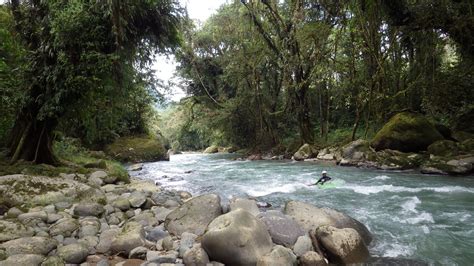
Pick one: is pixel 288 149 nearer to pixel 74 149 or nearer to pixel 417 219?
pixel 74 149

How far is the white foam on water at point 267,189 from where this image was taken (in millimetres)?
7887

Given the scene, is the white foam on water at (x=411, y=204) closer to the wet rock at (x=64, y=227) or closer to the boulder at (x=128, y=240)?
the boulder at (x=128, y=240)

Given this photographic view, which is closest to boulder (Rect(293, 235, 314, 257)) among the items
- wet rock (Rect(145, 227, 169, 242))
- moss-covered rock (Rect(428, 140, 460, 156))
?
wet rock (Rect(145, 227, 169, 242))

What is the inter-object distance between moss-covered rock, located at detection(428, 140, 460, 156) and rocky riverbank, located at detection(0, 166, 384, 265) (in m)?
7.37

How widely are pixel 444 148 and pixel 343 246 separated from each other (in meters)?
8.39

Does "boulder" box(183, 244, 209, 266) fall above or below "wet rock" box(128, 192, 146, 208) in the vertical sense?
below

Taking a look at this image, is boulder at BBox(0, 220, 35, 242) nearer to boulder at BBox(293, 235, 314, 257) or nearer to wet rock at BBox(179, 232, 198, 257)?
wet rock at BBox(179, 232, 198, 257)

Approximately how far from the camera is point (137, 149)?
18.9m

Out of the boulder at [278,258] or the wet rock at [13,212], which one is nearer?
the boulder at [278,258]

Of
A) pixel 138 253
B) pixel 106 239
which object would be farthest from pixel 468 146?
pixel 106 239

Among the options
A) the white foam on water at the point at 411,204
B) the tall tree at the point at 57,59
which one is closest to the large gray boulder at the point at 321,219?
the white foam on water at the point at 411,204

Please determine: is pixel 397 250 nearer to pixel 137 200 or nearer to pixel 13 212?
pixel 137 200

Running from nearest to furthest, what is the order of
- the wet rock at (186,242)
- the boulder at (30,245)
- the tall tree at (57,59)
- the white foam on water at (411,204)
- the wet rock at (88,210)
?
the boulder at (30,245)
the wet rock at (186,242)
the wet rock at (88,210)
the white foam on water at (411,204)
the tall tree at (57,59)

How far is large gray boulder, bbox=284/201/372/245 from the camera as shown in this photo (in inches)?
181
